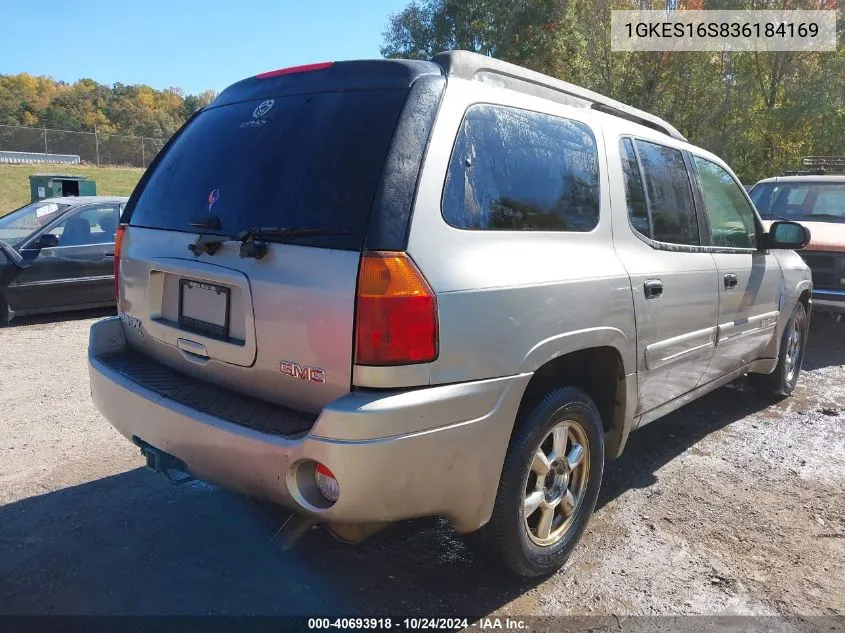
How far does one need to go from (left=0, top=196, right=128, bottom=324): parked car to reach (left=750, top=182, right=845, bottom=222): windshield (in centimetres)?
833

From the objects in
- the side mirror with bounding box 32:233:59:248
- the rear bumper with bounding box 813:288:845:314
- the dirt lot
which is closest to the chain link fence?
the side mirror with bounding box 32:233:59:248

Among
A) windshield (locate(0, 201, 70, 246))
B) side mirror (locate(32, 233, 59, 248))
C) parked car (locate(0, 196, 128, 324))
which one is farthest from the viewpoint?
windshield (locate(0, 201, 70, 246))

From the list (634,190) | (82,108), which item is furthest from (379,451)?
(82,108)

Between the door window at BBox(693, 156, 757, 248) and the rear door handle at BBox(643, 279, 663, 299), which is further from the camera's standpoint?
the door window at BBox(693, 156, 757, 248)

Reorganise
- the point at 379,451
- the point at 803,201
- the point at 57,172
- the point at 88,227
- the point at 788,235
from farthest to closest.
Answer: the point at 57,172 < the point at 803,201 < the point at 88,227 < the point at 788,235 < the point at 379,451

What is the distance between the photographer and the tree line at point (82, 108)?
57.7 m

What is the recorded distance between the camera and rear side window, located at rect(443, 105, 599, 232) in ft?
7.91

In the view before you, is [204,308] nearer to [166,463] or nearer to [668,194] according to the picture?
[166,463]

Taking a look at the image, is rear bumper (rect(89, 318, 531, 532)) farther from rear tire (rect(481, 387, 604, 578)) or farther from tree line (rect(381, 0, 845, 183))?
tree line (rect(381, 0, 845, 183))

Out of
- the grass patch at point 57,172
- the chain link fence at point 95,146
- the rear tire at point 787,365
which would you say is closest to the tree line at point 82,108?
the chain link fence at point 95,146

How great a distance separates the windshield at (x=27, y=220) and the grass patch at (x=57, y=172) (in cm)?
1543

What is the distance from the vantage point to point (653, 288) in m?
3.21

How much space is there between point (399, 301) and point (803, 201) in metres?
8.31

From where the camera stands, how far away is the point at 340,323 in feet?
7.10
